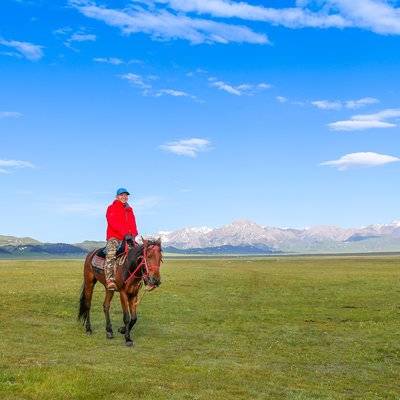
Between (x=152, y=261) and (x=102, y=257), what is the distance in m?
3.51

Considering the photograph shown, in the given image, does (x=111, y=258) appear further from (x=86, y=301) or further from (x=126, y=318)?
(x=86, y=301)

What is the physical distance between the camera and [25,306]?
26.2m

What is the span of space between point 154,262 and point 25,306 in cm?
1274

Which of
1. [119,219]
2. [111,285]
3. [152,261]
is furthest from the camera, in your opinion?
[119,219]

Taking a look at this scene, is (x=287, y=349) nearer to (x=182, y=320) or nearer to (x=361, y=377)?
(x=361, y=377)

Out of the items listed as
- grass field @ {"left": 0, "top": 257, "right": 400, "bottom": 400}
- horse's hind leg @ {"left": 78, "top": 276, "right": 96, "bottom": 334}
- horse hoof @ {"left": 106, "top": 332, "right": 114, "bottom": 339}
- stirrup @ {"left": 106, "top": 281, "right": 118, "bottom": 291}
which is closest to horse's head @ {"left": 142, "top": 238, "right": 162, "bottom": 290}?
stirrup @ {"left": 106, "top": 281, "right": 118, "bottom": 291}

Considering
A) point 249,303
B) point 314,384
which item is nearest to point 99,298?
point 249,303

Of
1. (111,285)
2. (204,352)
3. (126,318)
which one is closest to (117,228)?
(111,285)

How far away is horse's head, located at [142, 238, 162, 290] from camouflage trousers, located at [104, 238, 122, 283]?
1803 mm

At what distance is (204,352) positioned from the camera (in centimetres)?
1616

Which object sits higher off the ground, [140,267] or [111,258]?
[111,258]

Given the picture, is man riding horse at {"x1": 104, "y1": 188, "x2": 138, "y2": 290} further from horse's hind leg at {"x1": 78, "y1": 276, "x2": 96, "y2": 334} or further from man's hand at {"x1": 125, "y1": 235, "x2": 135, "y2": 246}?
horse's hind leg at {"x1": 78, "y1": 276, "x2": 96, "y2": 334}

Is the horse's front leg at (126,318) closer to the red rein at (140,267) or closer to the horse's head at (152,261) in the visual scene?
the red rein at (140,267)

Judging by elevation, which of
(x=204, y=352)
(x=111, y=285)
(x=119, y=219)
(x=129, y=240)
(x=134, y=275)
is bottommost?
(x=204, y=352)
